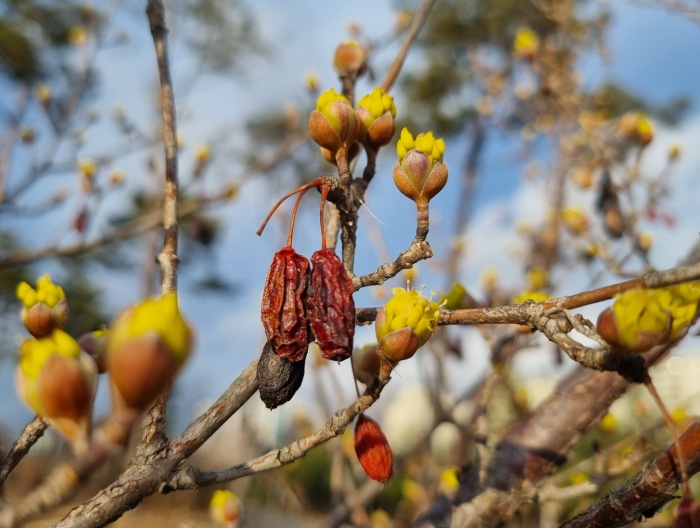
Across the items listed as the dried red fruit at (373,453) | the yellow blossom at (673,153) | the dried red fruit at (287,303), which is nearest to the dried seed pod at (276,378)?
the dried red fruit at (287,303)

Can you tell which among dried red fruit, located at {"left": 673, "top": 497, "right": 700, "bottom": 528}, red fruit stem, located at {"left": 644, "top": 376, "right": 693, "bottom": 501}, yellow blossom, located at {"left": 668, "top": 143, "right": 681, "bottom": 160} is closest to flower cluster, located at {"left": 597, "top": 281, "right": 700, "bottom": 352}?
red fruit stem, located at {"left": 644, "top": 376, "right": 693, "bottom": 501}

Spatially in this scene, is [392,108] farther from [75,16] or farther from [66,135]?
[75,16]

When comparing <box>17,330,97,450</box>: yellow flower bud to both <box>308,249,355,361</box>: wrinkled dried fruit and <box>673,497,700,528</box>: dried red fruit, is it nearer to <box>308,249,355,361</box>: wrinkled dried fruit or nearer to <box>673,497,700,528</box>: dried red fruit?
<box>308,249,355,361</box>: wrinkled dried fruit

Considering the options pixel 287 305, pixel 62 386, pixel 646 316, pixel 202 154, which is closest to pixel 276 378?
pixel 287 305

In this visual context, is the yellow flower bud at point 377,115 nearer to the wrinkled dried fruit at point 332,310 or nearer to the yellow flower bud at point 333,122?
the yellow flower bud at point 333,122

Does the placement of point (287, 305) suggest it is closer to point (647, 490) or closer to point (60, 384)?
point (60, 384)

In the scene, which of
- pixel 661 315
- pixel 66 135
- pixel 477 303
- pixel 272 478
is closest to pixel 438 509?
pixel 477 303
